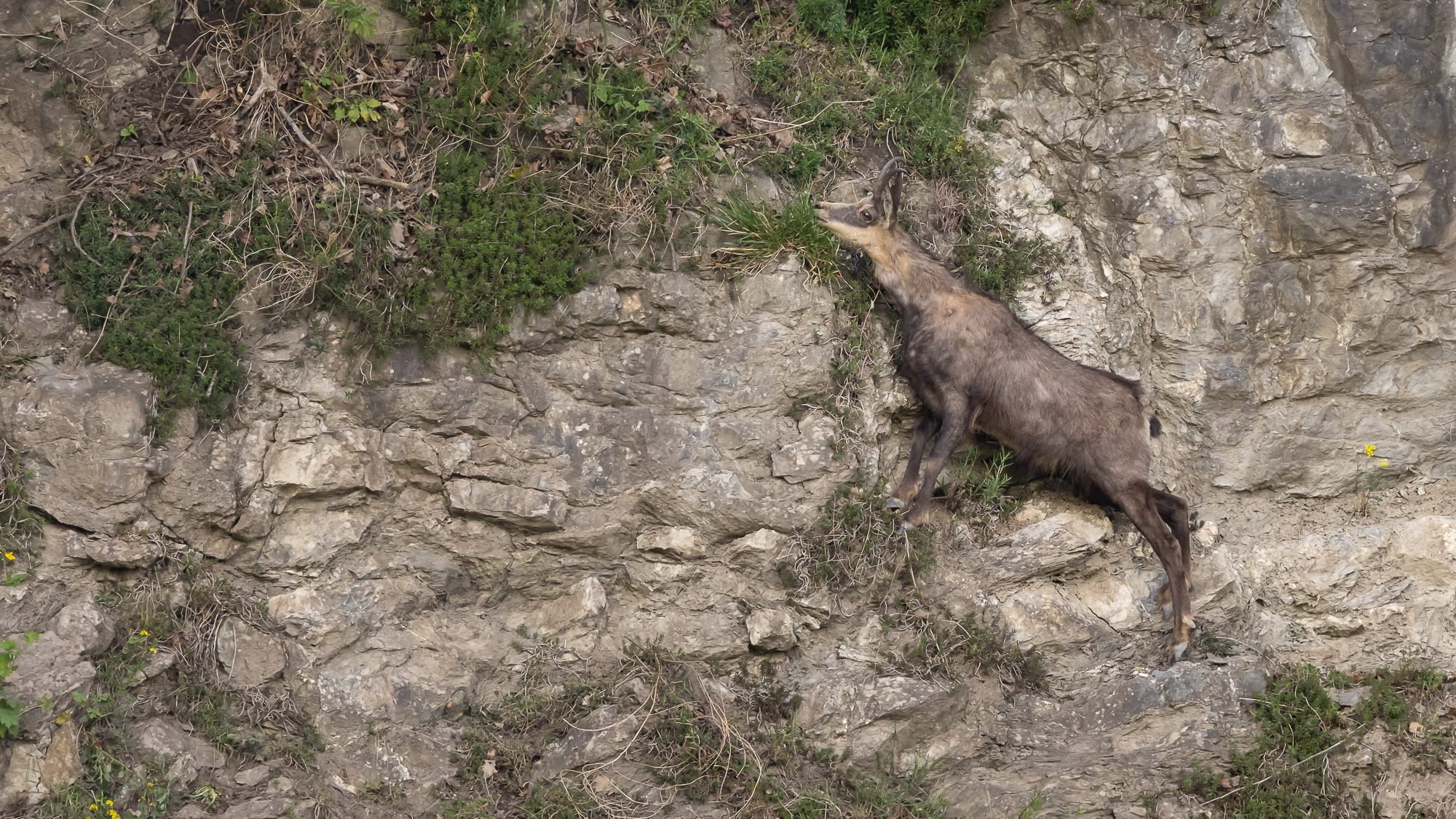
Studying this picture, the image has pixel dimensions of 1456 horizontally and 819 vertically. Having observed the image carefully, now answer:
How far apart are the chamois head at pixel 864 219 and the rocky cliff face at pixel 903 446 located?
1.38 ft

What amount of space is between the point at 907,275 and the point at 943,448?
45.0 inches

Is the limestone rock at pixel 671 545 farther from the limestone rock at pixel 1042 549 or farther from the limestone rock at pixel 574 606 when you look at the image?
the limestone rock at pixel 1042 549

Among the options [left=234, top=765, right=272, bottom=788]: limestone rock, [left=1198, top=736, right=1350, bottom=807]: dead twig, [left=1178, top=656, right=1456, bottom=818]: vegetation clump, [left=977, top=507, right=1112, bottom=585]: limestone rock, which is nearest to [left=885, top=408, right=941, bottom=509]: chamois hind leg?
[left=977, top=507, right=1112, bottom=585]: limestone rock

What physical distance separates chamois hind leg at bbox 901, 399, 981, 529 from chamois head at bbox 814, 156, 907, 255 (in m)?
1.15

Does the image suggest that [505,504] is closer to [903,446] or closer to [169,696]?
[169,696]

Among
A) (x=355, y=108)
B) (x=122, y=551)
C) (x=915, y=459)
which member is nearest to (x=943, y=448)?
(x=915, y=459)

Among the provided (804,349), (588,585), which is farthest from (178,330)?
(804,349)

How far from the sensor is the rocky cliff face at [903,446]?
524cm

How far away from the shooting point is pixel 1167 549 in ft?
19.5

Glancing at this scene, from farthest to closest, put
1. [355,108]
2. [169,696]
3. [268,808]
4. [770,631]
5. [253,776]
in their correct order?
[355,108] → [770,631] → [169,696] → [253,776] → [268,808]

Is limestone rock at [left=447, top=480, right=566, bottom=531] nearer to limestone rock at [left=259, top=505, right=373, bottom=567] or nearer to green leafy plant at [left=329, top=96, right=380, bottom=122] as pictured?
limestone rock at [left=259, top=505, right=373, bottom=567]

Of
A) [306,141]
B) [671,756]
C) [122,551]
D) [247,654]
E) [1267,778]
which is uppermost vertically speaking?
[306,141]

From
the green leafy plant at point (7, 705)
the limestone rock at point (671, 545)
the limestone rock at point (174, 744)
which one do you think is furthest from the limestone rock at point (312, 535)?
the limestone rock at point (671, 545)

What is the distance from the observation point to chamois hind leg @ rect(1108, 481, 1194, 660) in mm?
5824
